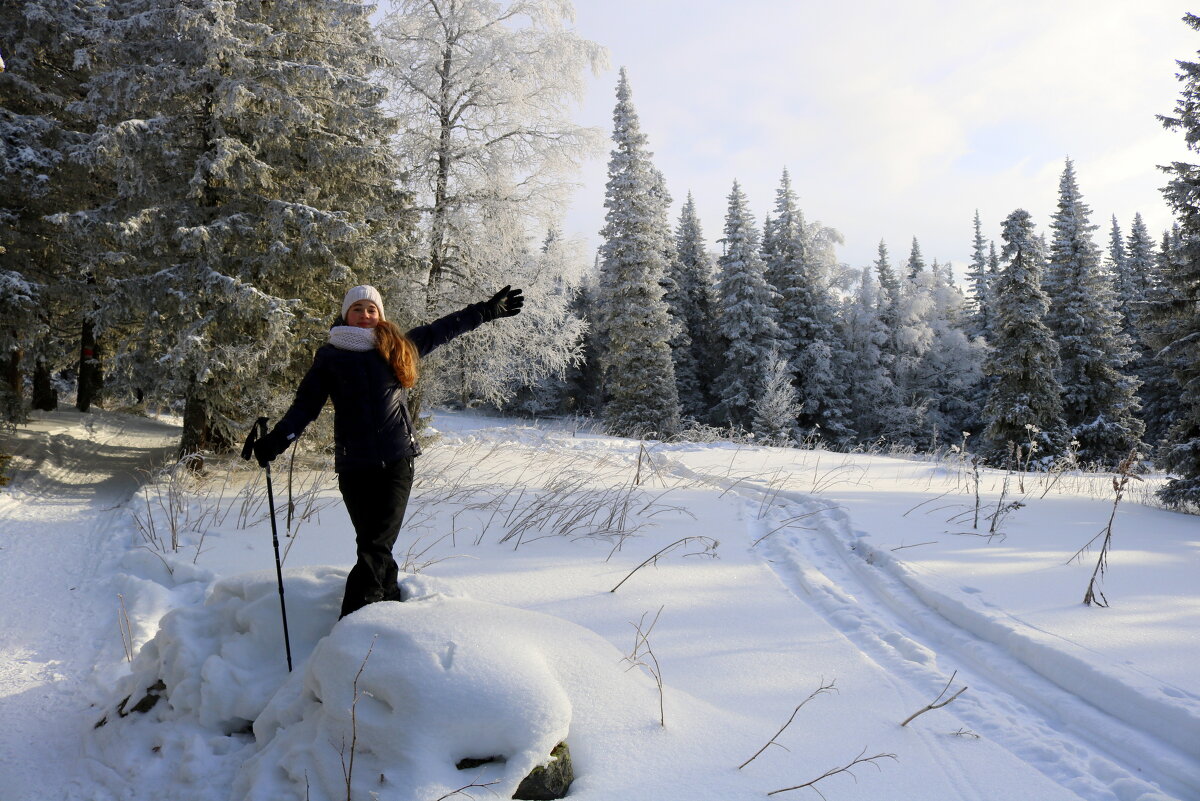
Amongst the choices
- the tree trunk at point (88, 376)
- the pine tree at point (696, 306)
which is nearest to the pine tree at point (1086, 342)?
the pine tree at point (696, 306)

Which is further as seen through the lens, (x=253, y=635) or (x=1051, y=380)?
(x=1051, y=380)

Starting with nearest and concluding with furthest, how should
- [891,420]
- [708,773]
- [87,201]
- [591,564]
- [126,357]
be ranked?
[708,773]
[591,564]
[126,357]
[87,201]
[891,420]

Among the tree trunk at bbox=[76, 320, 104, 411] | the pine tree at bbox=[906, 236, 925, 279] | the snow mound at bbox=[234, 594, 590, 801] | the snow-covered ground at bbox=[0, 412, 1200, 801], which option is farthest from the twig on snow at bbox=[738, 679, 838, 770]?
the pine tree at bbox=[906, 236, 925, 279]

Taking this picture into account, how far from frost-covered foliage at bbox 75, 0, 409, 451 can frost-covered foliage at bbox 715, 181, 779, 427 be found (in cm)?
2266

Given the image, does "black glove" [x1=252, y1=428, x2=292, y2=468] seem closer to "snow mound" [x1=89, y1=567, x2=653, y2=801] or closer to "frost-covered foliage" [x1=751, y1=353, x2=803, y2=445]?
"snow mound" [x1=89, y1=567, x2=653, y2=801]

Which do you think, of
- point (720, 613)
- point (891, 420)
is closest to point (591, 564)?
point (720, 613)

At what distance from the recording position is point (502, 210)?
1228 cm

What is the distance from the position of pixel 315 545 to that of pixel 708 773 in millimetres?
3808

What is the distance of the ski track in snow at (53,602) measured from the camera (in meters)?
2.73

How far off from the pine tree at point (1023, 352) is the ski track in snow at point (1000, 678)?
69.3 ft

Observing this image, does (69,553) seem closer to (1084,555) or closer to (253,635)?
(253,635)

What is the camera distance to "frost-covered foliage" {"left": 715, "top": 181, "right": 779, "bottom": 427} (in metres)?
29.2

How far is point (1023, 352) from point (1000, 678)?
23259 mm

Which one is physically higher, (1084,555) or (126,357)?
(126,357)
